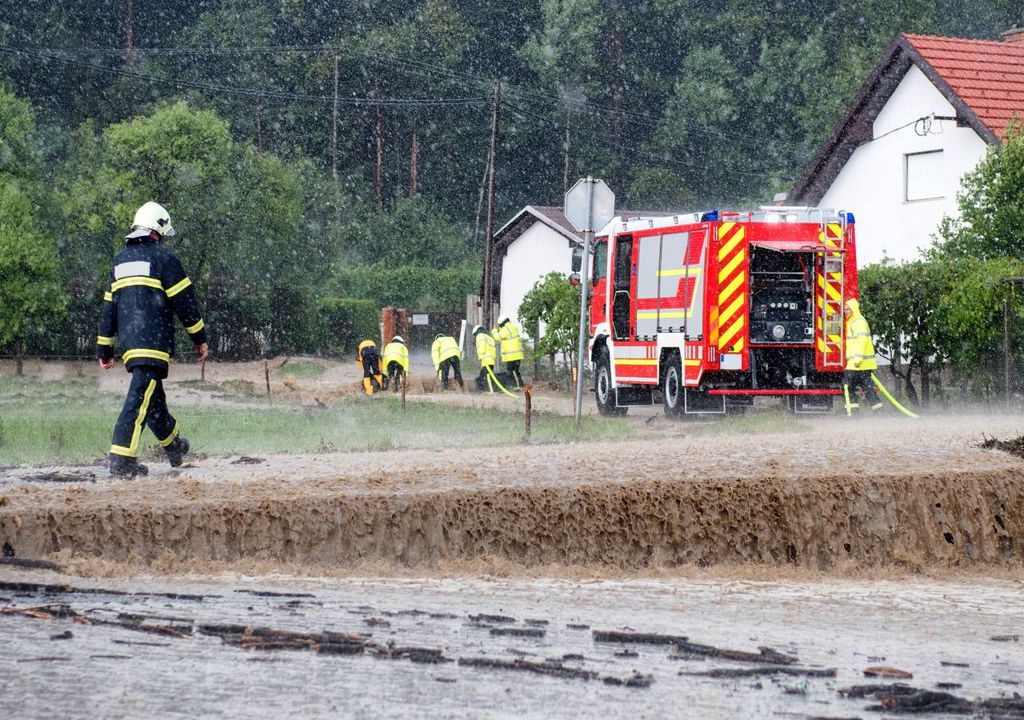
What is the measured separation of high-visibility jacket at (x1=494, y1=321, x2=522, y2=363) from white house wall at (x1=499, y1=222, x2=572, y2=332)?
20.3 meters

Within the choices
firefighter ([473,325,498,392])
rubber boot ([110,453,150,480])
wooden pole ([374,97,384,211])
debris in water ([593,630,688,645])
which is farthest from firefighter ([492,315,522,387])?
wooden pole ([374,97,384,211])

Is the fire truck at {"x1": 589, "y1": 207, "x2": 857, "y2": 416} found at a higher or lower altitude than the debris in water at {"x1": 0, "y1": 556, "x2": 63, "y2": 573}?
higher

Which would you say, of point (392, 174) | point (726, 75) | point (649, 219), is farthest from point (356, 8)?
point (649, 219)

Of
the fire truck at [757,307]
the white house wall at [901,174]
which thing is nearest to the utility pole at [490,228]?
the white house wall at [901,174]

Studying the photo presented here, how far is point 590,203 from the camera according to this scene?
17.8 metres

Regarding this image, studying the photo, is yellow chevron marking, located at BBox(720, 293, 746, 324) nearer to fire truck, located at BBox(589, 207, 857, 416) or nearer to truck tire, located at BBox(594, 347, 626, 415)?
fire truck, located at BBox(589, 207, 857, 416)

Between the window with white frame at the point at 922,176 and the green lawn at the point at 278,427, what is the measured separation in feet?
40.6

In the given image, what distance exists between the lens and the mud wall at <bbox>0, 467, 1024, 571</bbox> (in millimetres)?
8367

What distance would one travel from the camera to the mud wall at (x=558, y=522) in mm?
8367

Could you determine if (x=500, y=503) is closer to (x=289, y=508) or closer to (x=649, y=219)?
(x=289, y=508)

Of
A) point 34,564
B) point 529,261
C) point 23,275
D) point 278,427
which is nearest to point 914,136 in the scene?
point 278,427

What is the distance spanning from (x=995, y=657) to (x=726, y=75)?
2569 inches

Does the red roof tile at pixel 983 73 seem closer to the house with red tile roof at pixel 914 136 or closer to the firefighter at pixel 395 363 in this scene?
the house with red tile roof at pixel 914 136

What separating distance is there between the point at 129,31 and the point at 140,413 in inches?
2505
